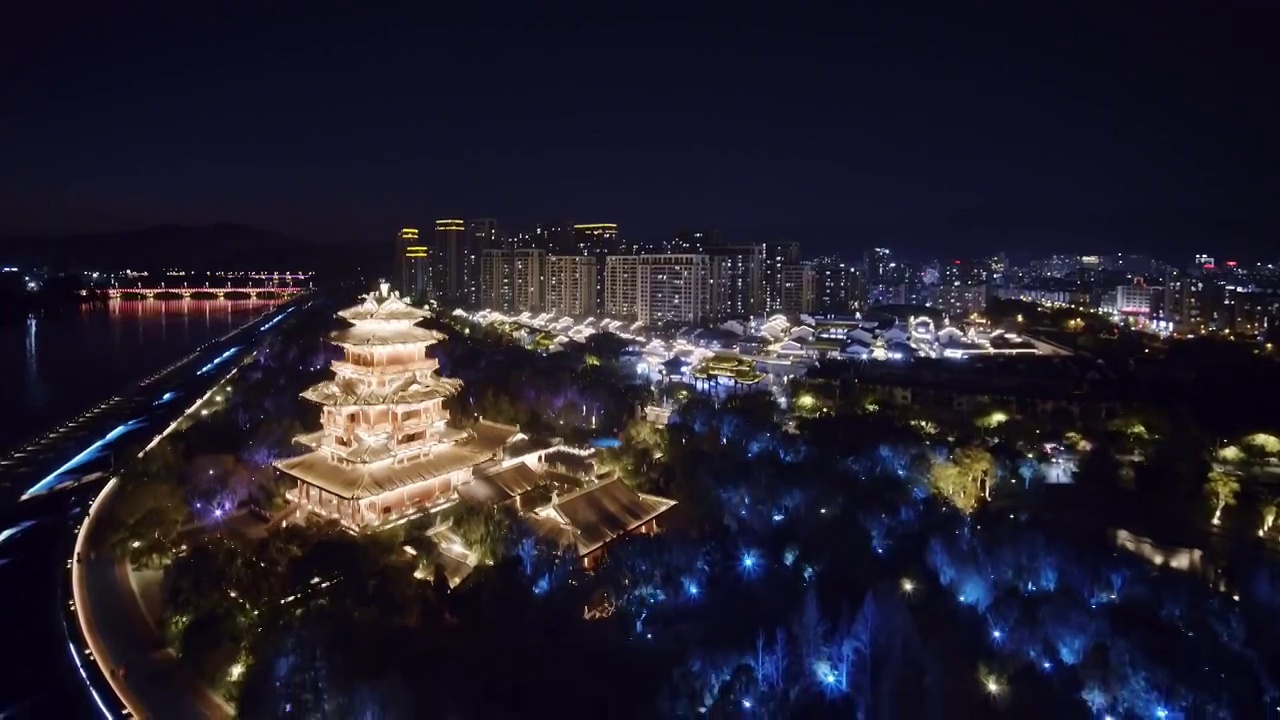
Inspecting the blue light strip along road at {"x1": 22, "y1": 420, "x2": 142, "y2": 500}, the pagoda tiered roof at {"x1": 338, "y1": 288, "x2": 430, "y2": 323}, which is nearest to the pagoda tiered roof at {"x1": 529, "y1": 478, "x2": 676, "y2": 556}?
the pagoda tiered roof at {"x1": 338, "y1": 288, "x2": 430, "y2": 323}

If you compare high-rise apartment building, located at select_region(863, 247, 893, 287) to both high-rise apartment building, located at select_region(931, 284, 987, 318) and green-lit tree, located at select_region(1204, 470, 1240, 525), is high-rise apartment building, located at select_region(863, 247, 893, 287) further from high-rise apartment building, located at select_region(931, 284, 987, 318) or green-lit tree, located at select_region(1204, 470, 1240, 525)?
green-lit tree, located at select_region(1204, 470, 1240, 525)

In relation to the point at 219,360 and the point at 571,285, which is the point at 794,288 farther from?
the point at 219,360

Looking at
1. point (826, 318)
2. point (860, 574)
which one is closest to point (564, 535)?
point (860, 574)

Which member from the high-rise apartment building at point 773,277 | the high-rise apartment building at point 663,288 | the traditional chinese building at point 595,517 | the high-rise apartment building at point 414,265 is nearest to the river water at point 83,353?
the high-rise apartment building at point 414,265

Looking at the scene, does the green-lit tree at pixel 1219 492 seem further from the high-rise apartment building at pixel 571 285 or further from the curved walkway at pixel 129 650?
the high-rise apartment building at pixel 571 285

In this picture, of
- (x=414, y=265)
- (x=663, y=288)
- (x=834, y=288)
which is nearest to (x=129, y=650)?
(x=663, y=288)

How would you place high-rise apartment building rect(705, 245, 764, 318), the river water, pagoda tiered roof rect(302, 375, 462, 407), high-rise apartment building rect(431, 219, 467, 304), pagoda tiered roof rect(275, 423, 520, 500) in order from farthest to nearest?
1. high-rise apartment building rect(431, 219, 467, 304)
2. high-rise apartment building rect(705, 245, 764, 318)
3. the river water
4. pagoda tiered roof rect(302, 375, 462, 407)
5. pagoda tiered roof rect(275, 423, 520, 500)

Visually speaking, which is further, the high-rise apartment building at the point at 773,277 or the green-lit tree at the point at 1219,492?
the high-rise apartment building at the point at 773,277
